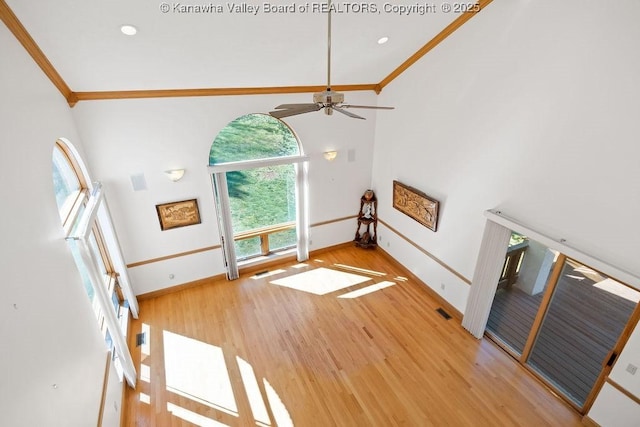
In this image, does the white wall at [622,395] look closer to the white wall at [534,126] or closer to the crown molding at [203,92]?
the white wall at [534,126]

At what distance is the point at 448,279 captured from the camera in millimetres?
5430

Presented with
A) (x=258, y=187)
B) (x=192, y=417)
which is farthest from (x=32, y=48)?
(x=192, y=417)

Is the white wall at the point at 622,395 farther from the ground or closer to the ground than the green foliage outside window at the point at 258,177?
closer to the ground

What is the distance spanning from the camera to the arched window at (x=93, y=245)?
11.3 feet

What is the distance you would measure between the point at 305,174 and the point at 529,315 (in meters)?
4.72

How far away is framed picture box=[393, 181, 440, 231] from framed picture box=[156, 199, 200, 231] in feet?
12.3

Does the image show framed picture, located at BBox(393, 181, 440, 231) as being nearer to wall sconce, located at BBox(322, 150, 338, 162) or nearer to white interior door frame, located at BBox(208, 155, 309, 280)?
wall sconce, located at BBox(322, 150, 338, 162)

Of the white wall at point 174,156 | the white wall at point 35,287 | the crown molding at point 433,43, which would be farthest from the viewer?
the white wall at point 174,156

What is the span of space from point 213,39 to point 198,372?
4.34m

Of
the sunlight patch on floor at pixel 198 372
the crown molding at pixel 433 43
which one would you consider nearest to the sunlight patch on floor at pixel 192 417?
the sunlight patch on floor at pixel 198 372

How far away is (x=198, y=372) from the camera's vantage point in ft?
14.7

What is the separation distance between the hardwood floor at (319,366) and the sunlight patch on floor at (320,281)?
159mm

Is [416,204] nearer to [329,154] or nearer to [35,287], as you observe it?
[329,154]

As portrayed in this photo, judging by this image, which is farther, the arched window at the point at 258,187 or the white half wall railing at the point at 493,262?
the arched window at the point at 258,187
